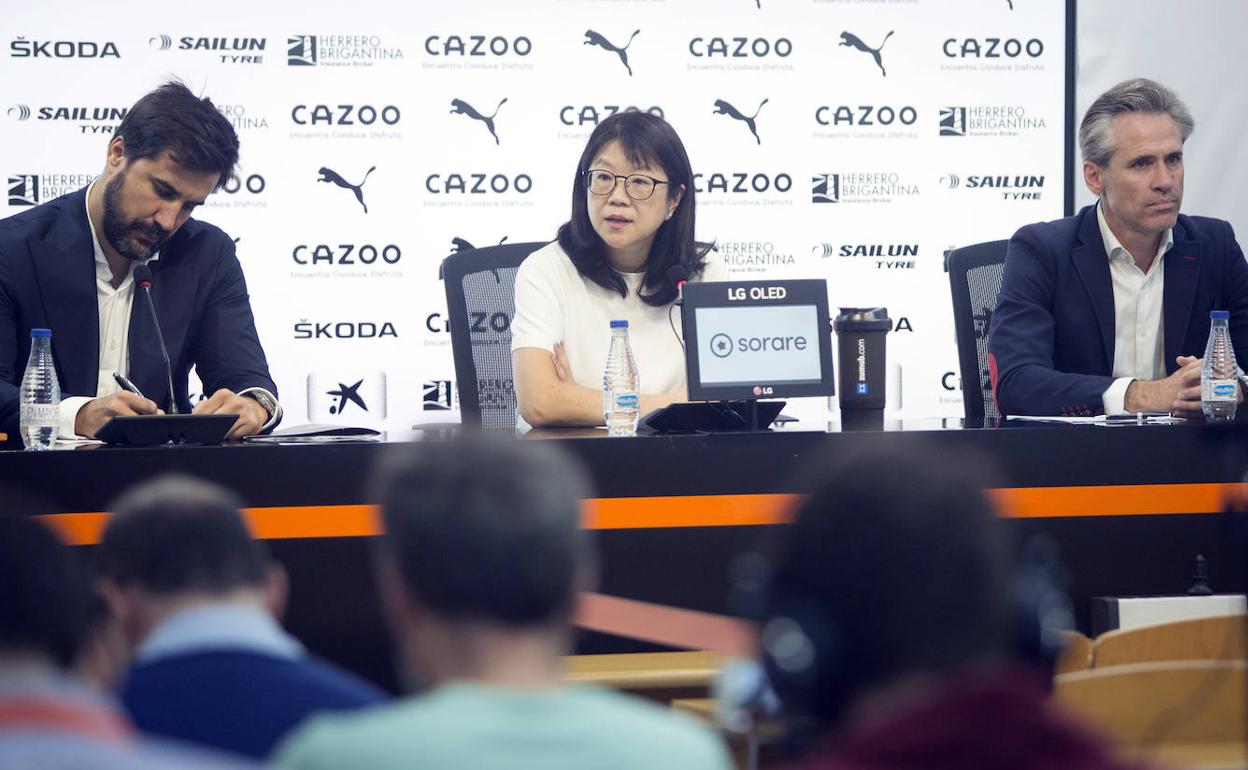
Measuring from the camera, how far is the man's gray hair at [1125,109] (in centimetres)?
357

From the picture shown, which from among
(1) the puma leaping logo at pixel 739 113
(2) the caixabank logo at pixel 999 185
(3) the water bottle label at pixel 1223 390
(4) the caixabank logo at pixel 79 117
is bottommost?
(3) the water bottle label at pixel 1223 390

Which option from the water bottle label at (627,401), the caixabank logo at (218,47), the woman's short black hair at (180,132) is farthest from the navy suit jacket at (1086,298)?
the caixabank logo at (218,47)

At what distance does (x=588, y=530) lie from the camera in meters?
2.57

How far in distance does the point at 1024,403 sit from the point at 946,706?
2.69 metres

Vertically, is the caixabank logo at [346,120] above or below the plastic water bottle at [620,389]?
above

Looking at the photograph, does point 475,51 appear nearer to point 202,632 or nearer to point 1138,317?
point 1138,317

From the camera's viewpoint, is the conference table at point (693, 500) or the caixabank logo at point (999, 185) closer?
the conference table at point (693, 500)

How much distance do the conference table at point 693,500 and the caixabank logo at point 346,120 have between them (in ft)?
8.55

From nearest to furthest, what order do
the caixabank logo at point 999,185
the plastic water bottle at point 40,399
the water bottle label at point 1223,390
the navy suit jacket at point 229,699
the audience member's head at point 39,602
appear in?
1. the audience member's head at point 39,602
2. the navy suit jacket at point 229,699
3. the plastic water bottle at point 40,399
4. the water bottle label at point 1223,390
5. the caixabank logo at point 999,185

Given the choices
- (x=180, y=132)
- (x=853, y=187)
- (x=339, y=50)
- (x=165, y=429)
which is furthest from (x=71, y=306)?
(x=853, y=187)

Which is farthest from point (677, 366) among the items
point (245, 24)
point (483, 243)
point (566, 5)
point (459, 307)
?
point (245, 24)

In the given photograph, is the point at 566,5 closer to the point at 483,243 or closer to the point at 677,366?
the point at 483,243

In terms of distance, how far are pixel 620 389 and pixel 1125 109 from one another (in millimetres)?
1666

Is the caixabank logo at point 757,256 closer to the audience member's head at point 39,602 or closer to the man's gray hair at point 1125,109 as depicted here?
the man's gray hair at point 1125,109
